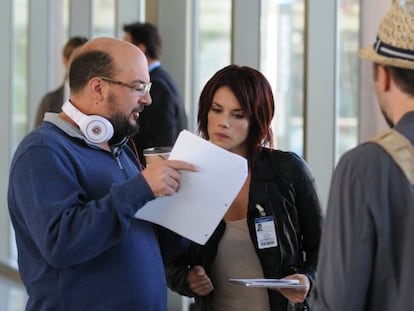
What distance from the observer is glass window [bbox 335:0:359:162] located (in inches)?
184

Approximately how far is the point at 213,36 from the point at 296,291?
3.07 meters

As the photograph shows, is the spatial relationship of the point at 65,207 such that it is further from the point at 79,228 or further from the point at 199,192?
the point at 199,192

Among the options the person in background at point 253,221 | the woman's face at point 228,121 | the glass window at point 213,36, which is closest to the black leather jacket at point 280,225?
the person in background at point 253,221

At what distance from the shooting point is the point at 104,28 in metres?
7.20

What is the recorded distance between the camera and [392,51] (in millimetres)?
1896

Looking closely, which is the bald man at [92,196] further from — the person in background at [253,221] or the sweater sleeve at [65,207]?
the person in background at [253,221]

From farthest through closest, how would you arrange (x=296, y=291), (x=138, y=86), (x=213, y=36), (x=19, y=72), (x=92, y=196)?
(x=19, y=72), (x=213, y=36), (x=296, y=291), (x=138, y=86), (x=92, y=196)

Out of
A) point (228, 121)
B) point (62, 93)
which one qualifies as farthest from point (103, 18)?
point (228, 121)

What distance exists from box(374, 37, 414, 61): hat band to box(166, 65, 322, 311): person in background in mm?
1001

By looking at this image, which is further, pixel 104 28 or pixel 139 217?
pixel 104 28

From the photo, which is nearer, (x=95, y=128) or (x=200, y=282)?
(x=95, y=128)

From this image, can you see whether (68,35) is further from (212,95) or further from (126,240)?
(126,240)

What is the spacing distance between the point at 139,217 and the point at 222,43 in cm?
310

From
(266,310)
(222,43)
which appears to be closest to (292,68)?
(222,43)
